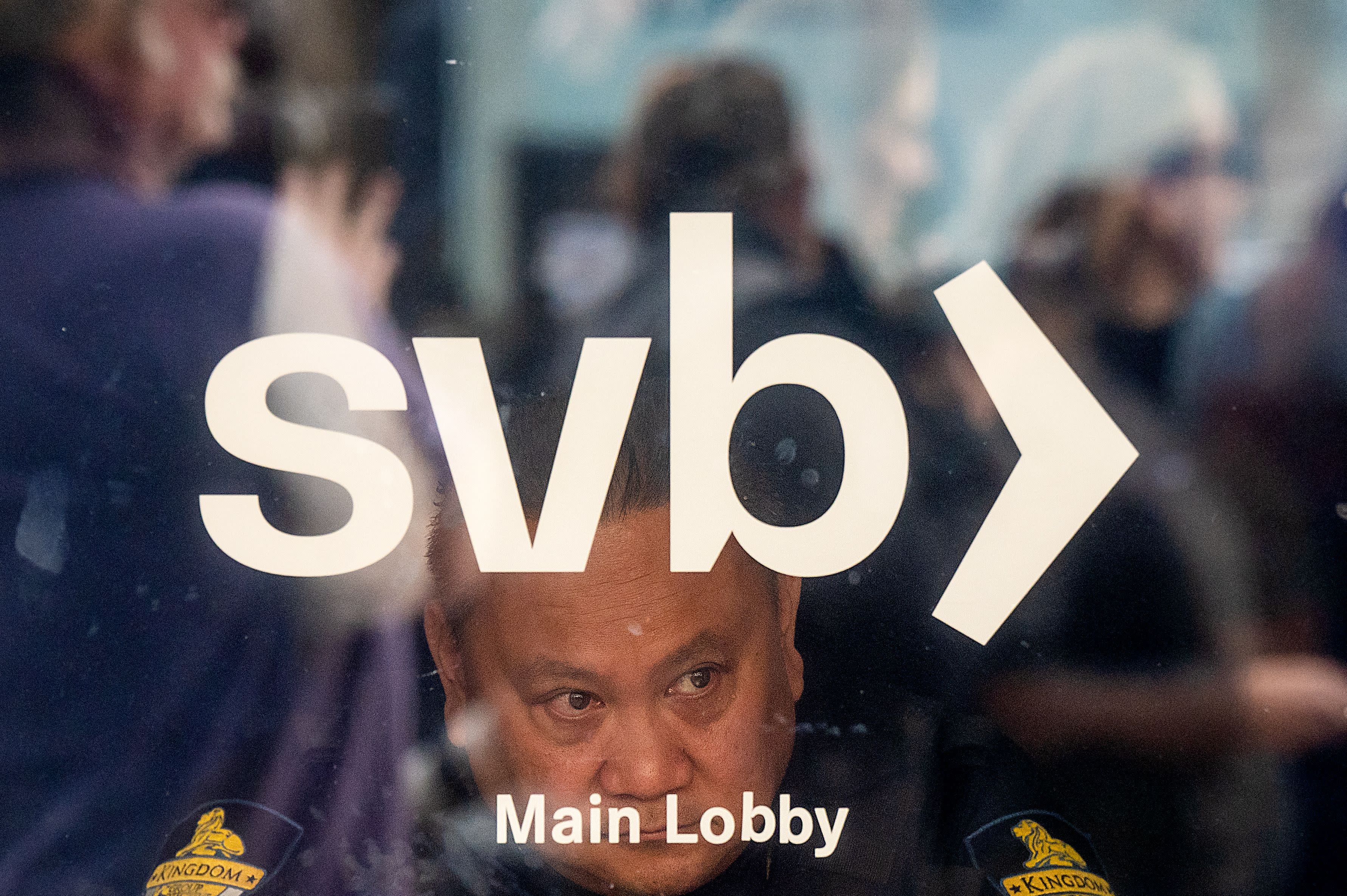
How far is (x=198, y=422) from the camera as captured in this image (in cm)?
101

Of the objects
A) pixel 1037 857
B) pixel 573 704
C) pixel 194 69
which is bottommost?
pixel 1037 857

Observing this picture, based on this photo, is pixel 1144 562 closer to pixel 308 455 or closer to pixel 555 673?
pixel 555 673

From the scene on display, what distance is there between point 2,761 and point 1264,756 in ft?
4.24

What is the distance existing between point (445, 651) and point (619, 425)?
0.94 ft

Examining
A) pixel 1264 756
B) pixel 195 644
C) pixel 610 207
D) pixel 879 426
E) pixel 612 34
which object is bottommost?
pixel 1264 756

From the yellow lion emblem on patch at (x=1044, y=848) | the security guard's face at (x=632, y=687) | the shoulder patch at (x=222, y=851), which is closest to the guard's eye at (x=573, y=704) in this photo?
the security guard's face at (x=632, y=687)

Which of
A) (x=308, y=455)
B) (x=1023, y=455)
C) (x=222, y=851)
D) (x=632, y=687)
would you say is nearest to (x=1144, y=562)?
(x=1023, y=455)

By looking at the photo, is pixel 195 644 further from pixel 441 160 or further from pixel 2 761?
A: pixel 441 160

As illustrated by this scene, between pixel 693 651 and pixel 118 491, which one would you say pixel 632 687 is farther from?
pixel 118 491

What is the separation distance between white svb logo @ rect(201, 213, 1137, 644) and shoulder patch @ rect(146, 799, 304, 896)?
252 mm

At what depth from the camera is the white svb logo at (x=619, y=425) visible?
A: 100 centimetres

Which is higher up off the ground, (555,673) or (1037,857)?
(555,673)

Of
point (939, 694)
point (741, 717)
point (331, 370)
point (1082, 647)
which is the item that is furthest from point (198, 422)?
point (1082, 647)

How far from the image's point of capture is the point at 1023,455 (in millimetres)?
1018
